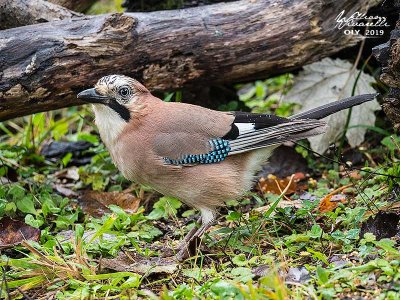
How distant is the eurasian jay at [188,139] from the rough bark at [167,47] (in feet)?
1.49

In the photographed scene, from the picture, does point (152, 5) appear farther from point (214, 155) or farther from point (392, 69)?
point (392, 69)

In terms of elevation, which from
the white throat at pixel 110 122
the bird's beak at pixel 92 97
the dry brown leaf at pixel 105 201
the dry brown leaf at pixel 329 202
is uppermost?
the bird's beak at pixel 92 97

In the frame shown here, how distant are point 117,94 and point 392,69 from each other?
1.76m

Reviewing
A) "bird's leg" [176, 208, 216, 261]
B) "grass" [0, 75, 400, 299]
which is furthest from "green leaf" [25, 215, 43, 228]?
"bird's leg" [176, 208, 216, 261]

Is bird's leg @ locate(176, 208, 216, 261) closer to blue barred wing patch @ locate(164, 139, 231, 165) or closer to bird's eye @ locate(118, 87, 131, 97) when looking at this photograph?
blue barred wing patch @ locate(164, 139, 231, 165)

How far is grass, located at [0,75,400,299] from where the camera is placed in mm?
3453

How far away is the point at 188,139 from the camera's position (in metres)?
4.58

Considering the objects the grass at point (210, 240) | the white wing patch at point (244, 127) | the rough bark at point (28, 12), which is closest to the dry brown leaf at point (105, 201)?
the grass at point (210, 240)

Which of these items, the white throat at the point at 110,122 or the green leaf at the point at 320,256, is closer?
the green leaf at the point at 320,256

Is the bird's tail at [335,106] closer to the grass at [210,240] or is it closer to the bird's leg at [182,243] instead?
the grass at [210,240]

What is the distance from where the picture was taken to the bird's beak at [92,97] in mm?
4426

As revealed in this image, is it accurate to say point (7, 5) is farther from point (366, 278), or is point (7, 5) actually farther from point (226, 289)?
point (366, 278)

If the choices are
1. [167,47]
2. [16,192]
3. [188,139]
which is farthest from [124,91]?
[16,192]

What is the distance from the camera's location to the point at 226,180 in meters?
4.54
